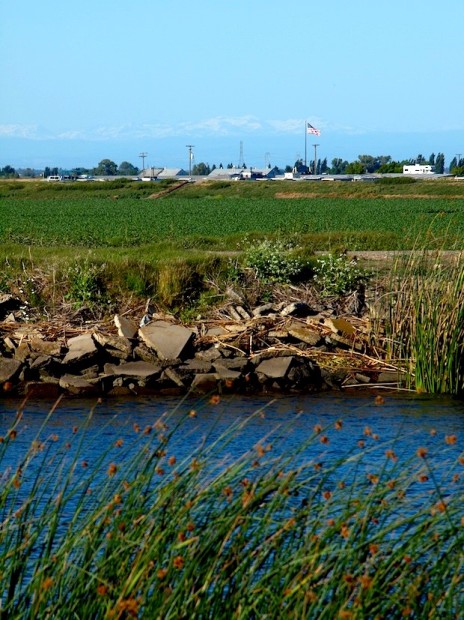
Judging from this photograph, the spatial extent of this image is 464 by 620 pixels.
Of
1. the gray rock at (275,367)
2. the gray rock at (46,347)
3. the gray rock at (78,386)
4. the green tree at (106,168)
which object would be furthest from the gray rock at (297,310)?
the green tree at (106,168)

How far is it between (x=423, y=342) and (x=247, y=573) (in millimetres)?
9992

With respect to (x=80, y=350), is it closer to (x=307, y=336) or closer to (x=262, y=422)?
(x=307, y=336)

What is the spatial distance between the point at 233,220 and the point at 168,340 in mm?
23023

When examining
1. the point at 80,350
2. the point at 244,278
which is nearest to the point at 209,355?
the point at 80,350

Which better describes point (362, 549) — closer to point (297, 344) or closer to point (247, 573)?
point (247, 573)

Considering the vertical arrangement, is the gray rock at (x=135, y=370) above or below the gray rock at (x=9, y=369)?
below

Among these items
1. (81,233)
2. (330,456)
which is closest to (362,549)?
(330,456)

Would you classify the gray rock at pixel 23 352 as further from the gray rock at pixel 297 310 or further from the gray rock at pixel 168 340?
the gray rock at pixel 297 310

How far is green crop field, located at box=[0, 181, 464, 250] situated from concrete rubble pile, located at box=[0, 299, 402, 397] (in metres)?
1.96

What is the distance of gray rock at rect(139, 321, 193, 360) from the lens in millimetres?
17078

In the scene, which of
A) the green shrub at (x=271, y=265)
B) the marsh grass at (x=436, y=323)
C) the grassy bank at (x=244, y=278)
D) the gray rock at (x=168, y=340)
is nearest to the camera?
the marsh grass at (x=436, y=323)

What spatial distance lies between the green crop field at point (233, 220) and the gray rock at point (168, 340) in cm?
347

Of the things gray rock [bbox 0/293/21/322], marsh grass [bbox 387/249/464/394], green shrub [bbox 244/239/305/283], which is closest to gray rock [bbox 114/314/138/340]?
gray rock [bbox 0/293/21/322]

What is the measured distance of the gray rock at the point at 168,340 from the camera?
56.0 feet
